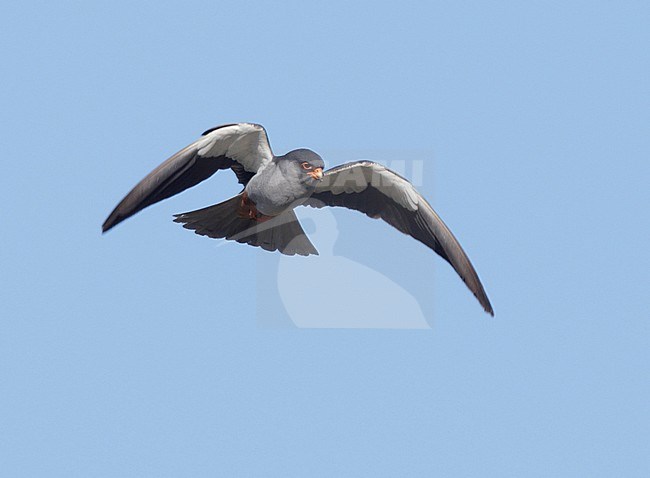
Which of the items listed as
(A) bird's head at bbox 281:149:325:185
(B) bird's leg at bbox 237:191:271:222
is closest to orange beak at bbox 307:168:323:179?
(A) bird's head at bbox 281:149:325:185

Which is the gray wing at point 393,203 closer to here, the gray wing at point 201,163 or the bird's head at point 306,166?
the bird's head at point 306,166

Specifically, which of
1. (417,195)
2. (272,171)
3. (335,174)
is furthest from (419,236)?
(272,171)

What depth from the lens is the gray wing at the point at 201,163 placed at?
10.1 meters

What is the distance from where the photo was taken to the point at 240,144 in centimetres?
1069

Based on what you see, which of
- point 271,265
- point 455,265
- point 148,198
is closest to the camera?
point 148,198

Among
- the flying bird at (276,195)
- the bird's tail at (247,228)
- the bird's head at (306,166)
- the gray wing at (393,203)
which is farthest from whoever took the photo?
the bird's tail at (247,228)

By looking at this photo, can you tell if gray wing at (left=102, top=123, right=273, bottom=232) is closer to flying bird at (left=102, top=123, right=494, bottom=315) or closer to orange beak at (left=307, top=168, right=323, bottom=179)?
flying bird at (left=102, top=123, right=494, bottom=315)

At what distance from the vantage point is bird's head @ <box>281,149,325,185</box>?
10.5 m

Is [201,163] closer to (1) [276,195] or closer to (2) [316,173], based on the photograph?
(1) [276,195]

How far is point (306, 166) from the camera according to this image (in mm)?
10523

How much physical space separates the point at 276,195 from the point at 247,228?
3.47 feet

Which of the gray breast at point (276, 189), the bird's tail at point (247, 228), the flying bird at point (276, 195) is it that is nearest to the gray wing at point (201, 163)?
the flying bird at point (276, 195)

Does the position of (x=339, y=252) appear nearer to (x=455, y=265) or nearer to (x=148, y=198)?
(x=455, y=265)

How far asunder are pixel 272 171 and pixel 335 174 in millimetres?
803
